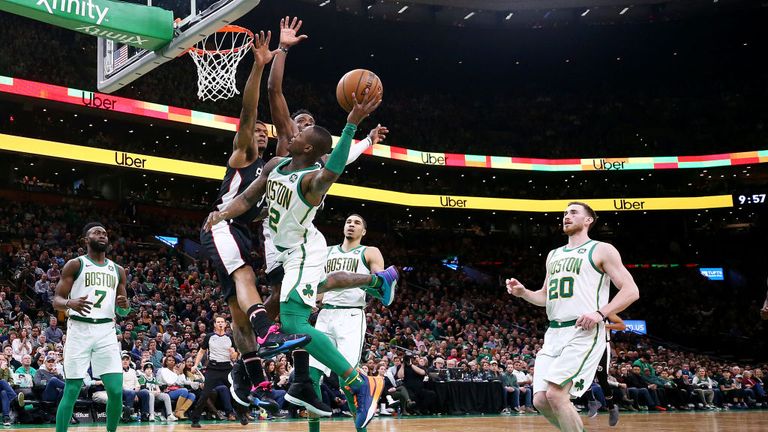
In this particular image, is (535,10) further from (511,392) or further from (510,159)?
(511,392)

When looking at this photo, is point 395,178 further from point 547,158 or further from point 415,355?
point 415,355

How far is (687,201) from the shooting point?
3406 centimetres

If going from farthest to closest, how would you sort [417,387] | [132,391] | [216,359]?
1. [417,387]
2. [132,391]
3. [216,359]

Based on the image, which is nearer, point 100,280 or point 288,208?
point 288,208

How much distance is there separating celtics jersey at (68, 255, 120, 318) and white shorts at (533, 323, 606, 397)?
408 centimetres

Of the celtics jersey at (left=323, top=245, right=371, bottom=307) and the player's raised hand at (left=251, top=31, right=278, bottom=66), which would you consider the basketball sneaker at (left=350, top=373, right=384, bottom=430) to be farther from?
the player's raised hand at (left=251, top=31, right=278, bottom=66)

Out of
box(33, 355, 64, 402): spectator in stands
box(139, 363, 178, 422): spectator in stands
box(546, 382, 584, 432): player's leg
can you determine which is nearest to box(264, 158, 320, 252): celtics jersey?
box(546, 382, 584, 432): player's leg

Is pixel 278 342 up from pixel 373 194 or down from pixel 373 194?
down

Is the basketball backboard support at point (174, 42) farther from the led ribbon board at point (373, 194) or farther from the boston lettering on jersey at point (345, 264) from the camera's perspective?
the led ribbon board at point (373, 194)

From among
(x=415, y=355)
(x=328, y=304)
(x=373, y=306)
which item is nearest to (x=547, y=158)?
(x=373, y=306)

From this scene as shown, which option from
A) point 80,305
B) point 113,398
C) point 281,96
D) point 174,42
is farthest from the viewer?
point 174,42

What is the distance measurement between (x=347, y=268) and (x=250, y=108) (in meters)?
2.78

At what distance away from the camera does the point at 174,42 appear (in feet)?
28.5

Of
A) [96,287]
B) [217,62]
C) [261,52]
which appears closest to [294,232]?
[261,52]
